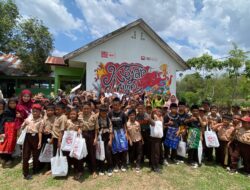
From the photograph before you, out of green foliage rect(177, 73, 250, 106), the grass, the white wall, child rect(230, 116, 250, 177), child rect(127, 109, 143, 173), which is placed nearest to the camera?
the grass

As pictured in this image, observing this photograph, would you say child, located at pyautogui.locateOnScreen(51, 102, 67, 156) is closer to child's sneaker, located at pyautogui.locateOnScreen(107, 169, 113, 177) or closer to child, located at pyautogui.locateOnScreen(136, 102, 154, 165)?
child's sneaker, located at pyautogui.locateOnScreen(107, 169, 113, 177)

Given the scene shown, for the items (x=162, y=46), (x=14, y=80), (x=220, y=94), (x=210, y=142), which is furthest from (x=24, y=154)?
(x=220, y=94)

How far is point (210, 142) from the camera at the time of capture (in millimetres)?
5125

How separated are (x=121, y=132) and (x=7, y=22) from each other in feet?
48.9

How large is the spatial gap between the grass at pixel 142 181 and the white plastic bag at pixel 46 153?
0.36m

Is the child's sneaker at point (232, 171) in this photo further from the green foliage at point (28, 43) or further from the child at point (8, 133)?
the green foliage at point (28, 43)

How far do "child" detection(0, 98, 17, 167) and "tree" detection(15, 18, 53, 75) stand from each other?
45.8 ft

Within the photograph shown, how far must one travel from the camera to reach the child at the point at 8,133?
4863 millimetres

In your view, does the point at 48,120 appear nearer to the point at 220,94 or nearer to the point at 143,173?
the point at 143,173

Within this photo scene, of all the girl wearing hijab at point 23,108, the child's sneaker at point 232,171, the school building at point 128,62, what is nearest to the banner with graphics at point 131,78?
the school building at point 128,62

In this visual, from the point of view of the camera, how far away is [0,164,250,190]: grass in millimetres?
4043

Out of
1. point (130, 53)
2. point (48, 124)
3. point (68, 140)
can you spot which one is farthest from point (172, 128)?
point (130, 53)

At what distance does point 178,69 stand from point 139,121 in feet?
27.5

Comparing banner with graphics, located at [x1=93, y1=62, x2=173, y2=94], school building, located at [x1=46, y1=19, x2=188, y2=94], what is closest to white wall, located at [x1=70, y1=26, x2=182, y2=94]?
school building, located at [x1=46, y1=19, x2=188, y2=94]
